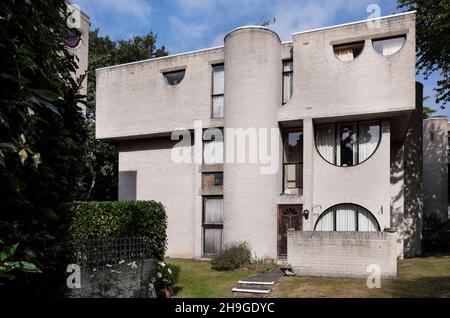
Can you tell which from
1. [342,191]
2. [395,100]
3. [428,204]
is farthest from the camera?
[428,204]

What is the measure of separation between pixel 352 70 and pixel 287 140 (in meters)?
4.55

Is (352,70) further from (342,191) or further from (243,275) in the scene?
(243,275)

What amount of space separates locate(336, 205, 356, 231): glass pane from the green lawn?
8.69 ft

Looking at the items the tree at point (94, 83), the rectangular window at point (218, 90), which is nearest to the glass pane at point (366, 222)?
the rectangular window at point (218, 90)

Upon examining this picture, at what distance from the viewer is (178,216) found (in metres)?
21.6

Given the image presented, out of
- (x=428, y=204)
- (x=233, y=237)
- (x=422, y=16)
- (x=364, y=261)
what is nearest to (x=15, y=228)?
(x=364, y=261)

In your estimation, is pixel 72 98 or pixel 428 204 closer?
pixel 72 98

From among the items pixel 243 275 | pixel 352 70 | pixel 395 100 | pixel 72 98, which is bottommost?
pixel 243 275

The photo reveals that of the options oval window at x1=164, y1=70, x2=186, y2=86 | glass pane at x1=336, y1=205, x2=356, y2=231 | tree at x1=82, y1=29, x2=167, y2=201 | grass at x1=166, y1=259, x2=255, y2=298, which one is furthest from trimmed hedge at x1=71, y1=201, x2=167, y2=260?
tree at x1=82, y1=29, x2=167, y2=201

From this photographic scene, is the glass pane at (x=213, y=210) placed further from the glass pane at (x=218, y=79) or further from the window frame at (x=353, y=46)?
the window frame at (x=353, y=46)
